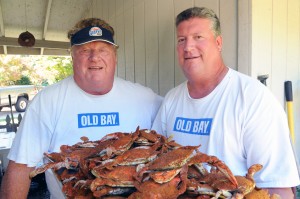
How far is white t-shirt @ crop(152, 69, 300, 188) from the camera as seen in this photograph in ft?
4.24

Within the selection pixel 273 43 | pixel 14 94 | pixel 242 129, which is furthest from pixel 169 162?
pixel 14 94

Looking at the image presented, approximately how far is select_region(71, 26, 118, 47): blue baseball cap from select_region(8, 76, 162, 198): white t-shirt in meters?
0.29

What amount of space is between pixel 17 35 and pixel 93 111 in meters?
4.28

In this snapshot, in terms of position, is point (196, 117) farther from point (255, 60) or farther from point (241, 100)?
point (255, 60)

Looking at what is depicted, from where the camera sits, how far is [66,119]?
1798 millimetres

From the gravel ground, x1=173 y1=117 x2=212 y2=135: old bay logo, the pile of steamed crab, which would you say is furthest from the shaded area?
the pile of steamed crab

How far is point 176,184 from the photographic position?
816 millimetres

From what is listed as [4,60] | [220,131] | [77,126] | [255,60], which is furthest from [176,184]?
[4,60]

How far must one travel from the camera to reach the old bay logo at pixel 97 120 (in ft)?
5.89

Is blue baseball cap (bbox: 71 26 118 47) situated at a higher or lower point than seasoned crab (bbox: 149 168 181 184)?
higher

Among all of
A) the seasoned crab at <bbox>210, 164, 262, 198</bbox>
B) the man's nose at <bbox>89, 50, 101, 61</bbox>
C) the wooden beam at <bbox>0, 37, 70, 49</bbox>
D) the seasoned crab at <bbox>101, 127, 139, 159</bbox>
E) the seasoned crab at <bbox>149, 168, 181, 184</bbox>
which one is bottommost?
the seasoned crab at <bbox>210, 164, 262, 198</bbox>

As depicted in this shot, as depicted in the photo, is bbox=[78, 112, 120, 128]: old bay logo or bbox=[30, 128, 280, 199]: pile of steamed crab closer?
bbox=[30, 128, 280, 199]: pile of steamed crab

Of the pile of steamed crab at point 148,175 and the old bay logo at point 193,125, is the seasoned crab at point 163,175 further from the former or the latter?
the old bay logo at point 193,125

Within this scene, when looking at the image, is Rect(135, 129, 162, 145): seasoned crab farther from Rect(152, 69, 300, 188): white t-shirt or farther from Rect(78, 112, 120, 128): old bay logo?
Rect(78, 112, 120, 128): old bay logo
